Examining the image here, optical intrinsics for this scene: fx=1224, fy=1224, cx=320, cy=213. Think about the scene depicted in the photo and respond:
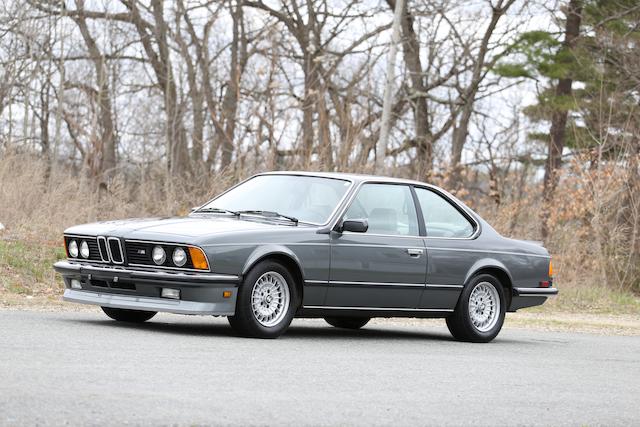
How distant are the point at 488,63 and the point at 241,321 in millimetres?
27724

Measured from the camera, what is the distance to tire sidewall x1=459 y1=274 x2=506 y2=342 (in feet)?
41.0

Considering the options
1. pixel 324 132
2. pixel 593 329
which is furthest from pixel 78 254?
pixel 324 132

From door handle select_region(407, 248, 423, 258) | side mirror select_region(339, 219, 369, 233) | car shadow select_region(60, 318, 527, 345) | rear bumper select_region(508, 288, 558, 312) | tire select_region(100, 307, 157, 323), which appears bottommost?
car shadow select_region(60, 318, 527, 345)

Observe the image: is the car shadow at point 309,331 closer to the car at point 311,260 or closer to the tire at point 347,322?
the tire at point 347,322

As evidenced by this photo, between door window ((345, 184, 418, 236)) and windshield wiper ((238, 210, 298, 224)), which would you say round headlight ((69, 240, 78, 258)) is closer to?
→ windshield wiper ((238, 210, 298, 224))

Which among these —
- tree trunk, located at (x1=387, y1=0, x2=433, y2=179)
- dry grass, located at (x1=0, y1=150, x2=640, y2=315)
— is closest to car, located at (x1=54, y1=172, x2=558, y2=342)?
dry grass, located at (x1=0, y1=150, x2=640, y2=315)

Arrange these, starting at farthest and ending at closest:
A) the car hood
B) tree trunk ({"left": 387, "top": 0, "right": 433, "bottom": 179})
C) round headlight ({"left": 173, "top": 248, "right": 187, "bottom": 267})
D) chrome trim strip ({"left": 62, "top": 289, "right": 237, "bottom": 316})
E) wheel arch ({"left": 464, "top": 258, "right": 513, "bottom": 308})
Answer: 1. tree trunk ({"left": 387, "top": 0, "right": 433, "bottom": 179})
2. wheel arch ({"left": 464, "top": 258, "right": 513, "bottom": 308})
3. the car hood
4. round headlight ({"left": 173, "top": 248, "right": 187, "bottom": 267})
5. chrome trim strip ({"left": 62, "top": 289, "right": 237, "bottom": 316})

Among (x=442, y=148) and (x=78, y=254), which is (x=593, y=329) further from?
(x=442, y=148)

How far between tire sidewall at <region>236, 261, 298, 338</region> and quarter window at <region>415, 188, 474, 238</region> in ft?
6.77

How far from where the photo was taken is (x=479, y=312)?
12750mm

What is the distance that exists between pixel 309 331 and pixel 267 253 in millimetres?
2211

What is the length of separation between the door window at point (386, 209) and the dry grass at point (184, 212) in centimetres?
609

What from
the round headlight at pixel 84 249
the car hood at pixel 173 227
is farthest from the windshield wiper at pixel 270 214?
the round headlight at pixel 84 249

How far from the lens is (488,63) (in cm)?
3719
